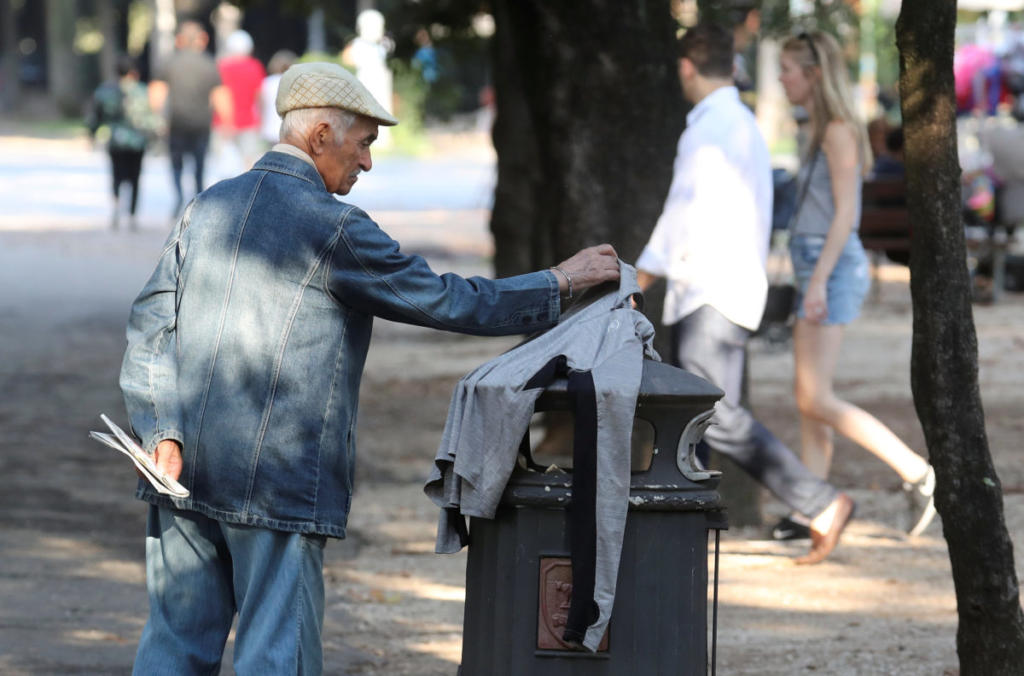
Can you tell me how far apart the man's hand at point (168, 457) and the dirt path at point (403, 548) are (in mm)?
1733

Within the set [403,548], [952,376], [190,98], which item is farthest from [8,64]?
[952,376]

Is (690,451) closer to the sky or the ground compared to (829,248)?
closer to the ground

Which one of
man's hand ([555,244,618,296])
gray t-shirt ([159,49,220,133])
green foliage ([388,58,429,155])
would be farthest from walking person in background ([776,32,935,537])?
green foliage ([388,58,429,155])

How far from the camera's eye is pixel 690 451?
393cm

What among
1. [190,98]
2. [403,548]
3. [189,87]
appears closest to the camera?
[403,548]

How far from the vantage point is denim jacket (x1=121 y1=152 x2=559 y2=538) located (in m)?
3.73

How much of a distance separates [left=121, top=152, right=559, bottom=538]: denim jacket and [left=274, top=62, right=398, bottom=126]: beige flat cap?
0.44 feet

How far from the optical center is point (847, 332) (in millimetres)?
13422

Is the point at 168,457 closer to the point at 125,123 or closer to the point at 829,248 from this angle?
the point at 829,248

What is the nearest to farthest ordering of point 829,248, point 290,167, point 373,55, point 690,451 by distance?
point 290,167 < point 690,451 < point 829,248 < point 373,55

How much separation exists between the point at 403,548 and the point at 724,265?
6.27ft

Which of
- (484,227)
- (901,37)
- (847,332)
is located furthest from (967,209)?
(901,37)

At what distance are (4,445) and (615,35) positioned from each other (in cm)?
403

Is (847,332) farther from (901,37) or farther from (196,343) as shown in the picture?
(196,343)
